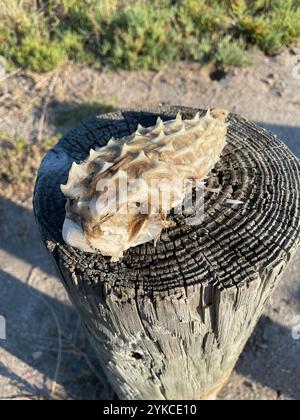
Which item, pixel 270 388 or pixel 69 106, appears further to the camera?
pixel 69 106

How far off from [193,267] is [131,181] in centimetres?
45

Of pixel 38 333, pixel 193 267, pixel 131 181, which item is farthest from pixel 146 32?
pixel 193 267

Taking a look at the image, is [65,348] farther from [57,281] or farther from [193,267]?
[193,267]

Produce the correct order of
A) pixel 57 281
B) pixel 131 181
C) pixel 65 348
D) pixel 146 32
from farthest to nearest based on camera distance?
1. pixel 146 32
2. pixel 57 281
3. pixel 65 348
4. pixel 131 181

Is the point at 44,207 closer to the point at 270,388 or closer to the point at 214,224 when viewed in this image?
the point at 214,224

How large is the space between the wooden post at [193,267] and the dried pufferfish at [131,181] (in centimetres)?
12

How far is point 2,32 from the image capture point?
18.3 ft

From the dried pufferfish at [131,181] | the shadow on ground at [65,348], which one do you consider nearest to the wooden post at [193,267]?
the dried pufferfish at [131,181]

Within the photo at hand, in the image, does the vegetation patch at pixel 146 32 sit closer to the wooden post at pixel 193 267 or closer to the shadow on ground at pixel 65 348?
the shadow on ground at pixel 65 348

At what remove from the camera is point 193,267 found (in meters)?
1.87

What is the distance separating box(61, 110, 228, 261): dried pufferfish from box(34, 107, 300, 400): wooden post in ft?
0.39
